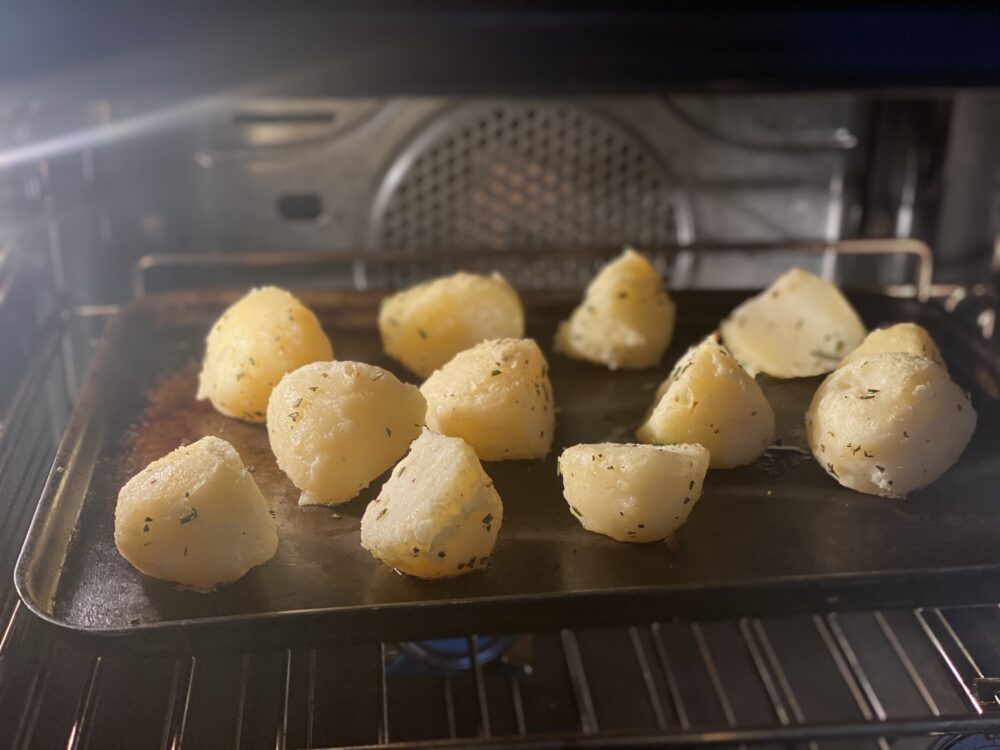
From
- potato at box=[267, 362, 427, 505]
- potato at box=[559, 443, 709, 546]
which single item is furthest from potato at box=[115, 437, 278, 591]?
potato at box=[559, 443, 709, 546]

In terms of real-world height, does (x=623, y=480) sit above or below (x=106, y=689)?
above

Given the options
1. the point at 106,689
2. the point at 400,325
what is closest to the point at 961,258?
the point at 400,325

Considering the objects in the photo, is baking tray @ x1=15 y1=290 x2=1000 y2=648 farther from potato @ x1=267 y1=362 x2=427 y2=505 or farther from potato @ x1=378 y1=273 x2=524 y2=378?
potato @ x1=378 y1=273 x2=524 y2=378

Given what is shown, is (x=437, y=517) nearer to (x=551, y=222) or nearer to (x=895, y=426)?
(x=895, y=426)

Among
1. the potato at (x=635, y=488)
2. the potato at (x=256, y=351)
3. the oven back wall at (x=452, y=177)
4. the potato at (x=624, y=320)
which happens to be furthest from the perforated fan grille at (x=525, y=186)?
the potato at (x=635, y=488)

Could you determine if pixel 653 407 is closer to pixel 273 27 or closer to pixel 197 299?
pixel 273 27

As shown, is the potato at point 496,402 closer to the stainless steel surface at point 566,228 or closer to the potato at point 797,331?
the stainless steel surface at point 566,228
